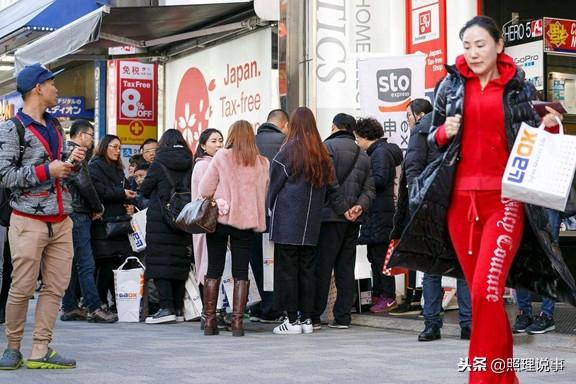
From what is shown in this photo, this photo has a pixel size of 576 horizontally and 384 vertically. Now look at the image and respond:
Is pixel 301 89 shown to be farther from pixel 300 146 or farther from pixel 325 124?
pixel 300 146

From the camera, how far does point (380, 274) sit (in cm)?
1096

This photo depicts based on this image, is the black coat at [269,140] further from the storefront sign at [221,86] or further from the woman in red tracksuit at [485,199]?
the woman in red tracksuit at [485,199]

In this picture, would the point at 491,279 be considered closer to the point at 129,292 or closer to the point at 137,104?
the point at 129,292

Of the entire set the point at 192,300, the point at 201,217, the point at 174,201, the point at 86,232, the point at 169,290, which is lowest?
the point at 192,300

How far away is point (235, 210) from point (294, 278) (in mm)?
794

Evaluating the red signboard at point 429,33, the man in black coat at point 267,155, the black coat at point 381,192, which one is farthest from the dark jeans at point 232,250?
the red signboard at point 429,33

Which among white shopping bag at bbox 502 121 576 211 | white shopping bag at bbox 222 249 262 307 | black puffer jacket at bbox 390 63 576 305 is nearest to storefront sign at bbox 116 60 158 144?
white shopping bag at bbox 222 249 262 307

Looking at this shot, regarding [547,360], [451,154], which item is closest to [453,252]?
[451,154]

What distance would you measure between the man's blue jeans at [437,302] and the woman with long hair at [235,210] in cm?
167

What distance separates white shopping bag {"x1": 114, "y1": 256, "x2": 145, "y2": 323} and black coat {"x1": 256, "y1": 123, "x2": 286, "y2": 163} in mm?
1784

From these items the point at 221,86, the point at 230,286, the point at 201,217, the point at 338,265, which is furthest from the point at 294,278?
the point at 221,86

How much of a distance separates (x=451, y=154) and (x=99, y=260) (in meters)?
6.99

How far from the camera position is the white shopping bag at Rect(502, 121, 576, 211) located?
491cm

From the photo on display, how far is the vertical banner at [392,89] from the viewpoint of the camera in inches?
409
